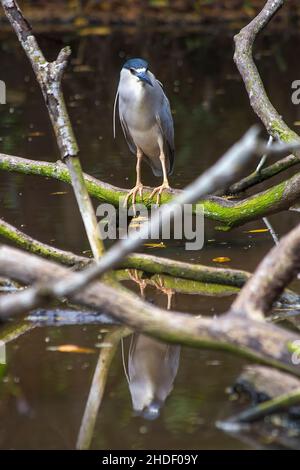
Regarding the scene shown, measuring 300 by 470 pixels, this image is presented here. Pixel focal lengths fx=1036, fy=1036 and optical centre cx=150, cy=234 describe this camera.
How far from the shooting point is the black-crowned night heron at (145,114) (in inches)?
277

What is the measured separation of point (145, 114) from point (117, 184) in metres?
1.26

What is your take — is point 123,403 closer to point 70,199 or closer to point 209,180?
point 209,180

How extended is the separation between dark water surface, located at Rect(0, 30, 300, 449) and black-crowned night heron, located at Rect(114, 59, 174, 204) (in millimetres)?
729

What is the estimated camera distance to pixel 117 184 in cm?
831

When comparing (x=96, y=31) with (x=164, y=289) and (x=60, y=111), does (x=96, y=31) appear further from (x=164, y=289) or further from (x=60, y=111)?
(x=60, y=111)

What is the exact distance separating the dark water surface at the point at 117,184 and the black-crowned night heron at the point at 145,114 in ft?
2.39

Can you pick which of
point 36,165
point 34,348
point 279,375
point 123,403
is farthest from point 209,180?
point 36,165

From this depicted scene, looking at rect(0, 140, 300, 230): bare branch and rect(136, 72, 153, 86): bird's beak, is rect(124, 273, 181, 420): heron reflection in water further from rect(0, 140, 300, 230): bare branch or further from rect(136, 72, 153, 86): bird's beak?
rect(136, 72, 153, 86): bird's beak

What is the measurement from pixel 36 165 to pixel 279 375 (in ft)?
9.45

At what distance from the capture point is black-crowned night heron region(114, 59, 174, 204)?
705cm

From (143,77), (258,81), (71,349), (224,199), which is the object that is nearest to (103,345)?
(71,349)

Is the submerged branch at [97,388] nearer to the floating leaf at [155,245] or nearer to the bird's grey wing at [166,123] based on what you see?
the floating leaf at [155,245]

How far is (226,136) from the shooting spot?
32.9ft

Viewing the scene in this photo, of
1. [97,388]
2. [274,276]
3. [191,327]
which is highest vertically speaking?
[274,276]
